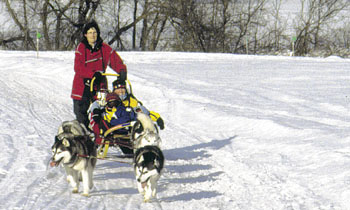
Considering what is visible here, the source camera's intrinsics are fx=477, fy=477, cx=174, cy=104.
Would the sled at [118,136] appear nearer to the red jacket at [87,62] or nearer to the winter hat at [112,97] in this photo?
the winter hat at [112,97]

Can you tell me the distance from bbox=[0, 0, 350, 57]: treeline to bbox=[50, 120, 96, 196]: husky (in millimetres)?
20300

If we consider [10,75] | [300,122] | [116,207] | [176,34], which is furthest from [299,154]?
[176,34]

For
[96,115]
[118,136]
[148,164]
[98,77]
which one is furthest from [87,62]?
[148,164]

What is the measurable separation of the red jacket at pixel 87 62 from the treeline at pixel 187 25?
61.5ft

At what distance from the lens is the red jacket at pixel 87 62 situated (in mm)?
5590

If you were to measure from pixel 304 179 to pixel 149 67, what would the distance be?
11.3 metres

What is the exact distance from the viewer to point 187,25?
24.8 m

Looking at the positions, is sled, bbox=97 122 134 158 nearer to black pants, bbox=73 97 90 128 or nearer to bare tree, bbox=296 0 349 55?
black pants, bbox=73 97 90 128

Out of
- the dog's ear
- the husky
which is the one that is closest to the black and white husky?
the husky

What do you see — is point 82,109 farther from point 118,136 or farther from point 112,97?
point 118,136

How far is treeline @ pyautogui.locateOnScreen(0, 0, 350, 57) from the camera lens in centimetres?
2411

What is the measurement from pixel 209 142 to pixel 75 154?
10.4 feet

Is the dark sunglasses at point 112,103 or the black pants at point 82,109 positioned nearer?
the dark sunglasses at point 112,103

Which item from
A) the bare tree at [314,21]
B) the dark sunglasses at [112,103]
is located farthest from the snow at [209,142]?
the bare tree at [314,21]
